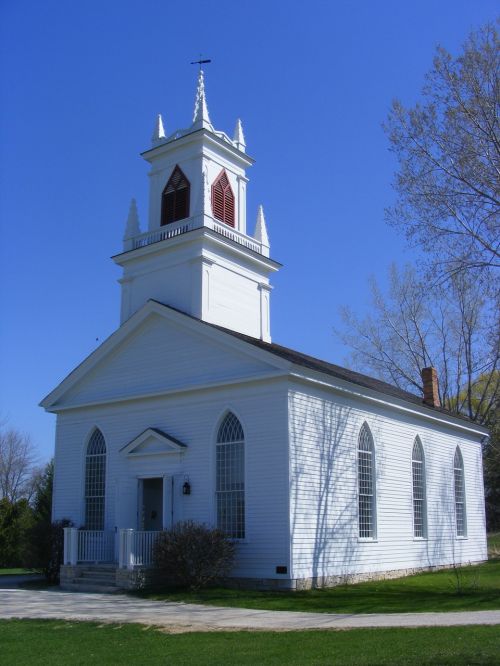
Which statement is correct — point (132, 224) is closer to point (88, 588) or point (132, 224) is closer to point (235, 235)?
point (235, 235)

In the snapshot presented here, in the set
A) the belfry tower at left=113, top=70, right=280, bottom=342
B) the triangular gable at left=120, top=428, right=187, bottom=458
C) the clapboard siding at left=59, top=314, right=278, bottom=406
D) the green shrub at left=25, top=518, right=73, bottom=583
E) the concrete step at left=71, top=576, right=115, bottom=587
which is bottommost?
the concrete step at left=71, top=576, right=115, bottom=587

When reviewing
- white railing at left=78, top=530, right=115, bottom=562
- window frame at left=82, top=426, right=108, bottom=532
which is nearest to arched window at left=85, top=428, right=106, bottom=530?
window frame at left=82, top=426, right=108, bottom=532

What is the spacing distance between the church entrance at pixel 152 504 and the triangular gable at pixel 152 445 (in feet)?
3.34

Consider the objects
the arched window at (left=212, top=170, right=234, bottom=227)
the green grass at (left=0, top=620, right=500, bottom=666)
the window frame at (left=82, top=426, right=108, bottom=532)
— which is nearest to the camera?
the green grass at (left=0, top=620, right=500, bottom=666)

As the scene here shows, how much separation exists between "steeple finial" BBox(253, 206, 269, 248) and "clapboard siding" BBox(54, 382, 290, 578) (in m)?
8.60

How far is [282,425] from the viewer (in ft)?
66.0

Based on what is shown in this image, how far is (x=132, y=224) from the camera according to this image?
28.9m

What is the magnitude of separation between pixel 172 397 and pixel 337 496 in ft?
18.4

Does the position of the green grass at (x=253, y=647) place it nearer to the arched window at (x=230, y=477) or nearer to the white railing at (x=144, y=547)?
the white railing at (x=144, y=547)

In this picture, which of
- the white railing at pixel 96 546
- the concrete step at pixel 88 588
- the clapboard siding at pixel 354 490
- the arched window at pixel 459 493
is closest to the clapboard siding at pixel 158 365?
the clapboard siding at pixel 354 490

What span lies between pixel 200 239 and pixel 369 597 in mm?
12886

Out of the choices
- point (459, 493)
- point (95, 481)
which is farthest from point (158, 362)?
point (459, 493)

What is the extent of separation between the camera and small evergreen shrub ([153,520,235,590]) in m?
19.0

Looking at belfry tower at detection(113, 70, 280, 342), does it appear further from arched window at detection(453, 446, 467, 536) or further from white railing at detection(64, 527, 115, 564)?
arched window at detection(453, 446, 467, 536)
